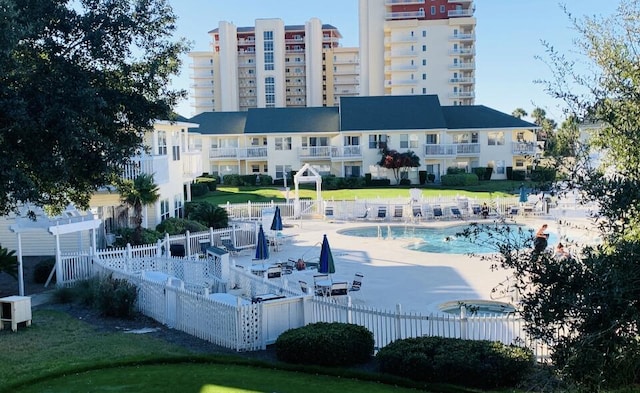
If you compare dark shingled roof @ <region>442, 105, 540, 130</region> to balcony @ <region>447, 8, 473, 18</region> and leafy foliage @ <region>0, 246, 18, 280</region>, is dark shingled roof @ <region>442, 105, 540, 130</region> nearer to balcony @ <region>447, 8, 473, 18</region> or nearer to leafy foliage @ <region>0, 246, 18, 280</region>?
balcony @ <region>447, 8, 473, 18</region>

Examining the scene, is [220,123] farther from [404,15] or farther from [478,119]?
[404,15]

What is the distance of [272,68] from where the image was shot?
4136 inches

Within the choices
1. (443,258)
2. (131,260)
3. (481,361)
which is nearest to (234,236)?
(131,260)

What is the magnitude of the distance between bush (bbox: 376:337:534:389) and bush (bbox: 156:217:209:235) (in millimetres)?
18589

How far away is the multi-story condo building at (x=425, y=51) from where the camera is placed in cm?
8719

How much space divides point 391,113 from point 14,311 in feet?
170

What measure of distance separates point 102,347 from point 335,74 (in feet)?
350

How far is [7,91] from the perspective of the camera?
11.1 m

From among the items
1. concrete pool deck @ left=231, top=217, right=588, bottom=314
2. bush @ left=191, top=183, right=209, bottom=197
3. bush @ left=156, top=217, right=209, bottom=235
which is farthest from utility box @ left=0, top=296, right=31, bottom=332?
bush @ left=191, top=183, right=209, bottom=197

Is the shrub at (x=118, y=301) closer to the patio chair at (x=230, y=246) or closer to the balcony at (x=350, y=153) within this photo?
the patio chair at (x=230, y=246)

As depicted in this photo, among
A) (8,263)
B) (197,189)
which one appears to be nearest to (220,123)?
(197,189)

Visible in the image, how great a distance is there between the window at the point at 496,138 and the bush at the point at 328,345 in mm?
54120

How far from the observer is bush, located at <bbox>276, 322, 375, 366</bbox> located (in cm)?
1125

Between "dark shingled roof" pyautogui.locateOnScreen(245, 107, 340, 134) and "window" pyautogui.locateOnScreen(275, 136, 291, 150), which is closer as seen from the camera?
"dark shingled roof" pyautogui.locateOnScreen(245, 107, 340, 134)
